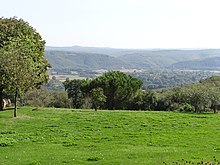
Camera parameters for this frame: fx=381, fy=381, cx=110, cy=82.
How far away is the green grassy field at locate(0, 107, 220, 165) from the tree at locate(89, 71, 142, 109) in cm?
2947

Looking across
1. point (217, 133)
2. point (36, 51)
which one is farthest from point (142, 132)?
point (36, 51)

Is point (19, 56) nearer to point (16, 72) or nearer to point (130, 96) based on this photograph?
point (16, 72)

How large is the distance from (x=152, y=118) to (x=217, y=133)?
9.44 meters

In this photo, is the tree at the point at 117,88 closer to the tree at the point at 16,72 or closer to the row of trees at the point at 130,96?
the row of trees at the point at 130,96

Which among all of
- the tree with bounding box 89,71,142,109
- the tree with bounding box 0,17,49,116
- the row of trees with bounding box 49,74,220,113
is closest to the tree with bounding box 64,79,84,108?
the row of trees with bounding box 49,74,220,113

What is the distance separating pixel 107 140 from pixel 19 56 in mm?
17878

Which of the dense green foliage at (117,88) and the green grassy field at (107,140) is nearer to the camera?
the green grassy field at (107,140)

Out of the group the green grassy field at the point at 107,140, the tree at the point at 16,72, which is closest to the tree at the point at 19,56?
the tree at the point at 16,72

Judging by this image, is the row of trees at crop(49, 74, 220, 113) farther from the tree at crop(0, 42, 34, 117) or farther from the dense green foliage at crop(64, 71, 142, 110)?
the tree at crop(0, 42, 34, 117)

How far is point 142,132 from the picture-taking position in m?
28.4

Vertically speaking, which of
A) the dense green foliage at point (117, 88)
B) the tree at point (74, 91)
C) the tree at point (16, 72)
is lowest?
the tree at point (74, 91)

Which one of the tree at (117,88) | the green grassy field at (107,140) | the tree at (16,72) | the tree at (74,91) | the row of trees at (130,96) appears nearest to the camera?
the green grassy field at (107,140)

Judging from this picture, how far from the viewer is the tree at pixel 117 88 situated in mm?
67312

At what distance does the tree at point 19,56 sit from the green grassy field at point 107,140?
3.78 m
